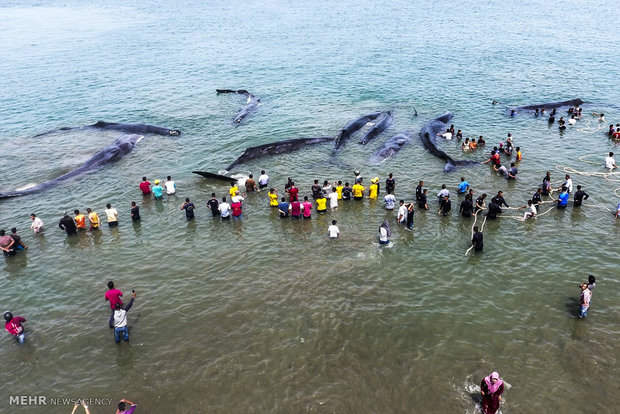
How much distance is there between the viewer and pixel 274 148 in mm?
35781

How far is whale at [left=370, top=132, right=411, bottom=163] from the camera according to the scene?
3423 cm

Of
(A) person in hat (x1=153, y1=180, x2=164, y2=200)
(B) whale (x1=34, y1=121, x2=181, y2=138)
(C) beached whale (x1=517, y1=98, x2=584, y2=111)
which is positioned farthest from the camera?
(C) beached whale (x1=517, y1=98, x2=584, y2=111)

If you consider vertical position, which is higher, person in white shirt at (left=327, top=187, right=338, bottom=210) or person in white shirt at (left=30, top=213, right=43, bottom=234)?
person in white shirt at (left=327, top=187, right=338, bottom=210)

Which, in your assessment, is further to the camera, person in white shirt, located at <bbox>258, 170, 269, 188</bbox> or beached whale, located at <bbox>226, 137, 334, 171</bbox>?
beached whale, located at <bbox>226, 137, 334, 171</bbox>

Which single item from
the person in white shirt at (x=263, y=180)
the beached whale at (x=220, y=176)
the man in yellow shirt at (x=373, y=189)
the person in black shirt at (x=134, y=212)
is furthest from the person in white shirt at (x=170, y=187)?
the man in yellow shirt at (x=373, y=189)

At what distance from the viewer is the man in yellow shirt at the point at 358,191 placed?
88.7ft

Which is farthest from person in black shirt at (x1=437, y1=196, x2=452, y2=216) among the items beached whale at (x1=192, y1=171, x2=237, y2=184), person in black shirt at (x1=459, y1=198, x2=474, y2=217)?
beached whale at (x1=192, y1=171, x2=237, y2=184)

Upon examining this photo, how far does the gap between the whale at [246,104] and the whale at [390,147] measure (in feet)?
55.7

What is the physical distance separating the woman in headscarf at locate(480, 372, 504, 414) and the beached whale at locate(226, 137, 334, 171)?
25465 mm

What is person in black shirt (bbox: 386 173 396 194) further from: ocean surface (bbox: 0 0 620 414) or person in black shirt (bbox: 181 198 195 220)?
person in black shirt (bbox: 181 198 195 220)

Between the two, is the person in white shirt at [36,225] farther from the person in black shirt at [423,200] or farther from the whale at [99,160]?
the person in black shirt at [423,200]

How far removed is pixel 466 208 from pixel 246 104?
3269 centimetres

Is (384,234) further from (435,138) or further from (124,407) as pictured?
(435,138)

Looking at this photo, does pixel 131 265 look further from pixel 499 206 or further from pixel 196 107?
pixel 196 107
